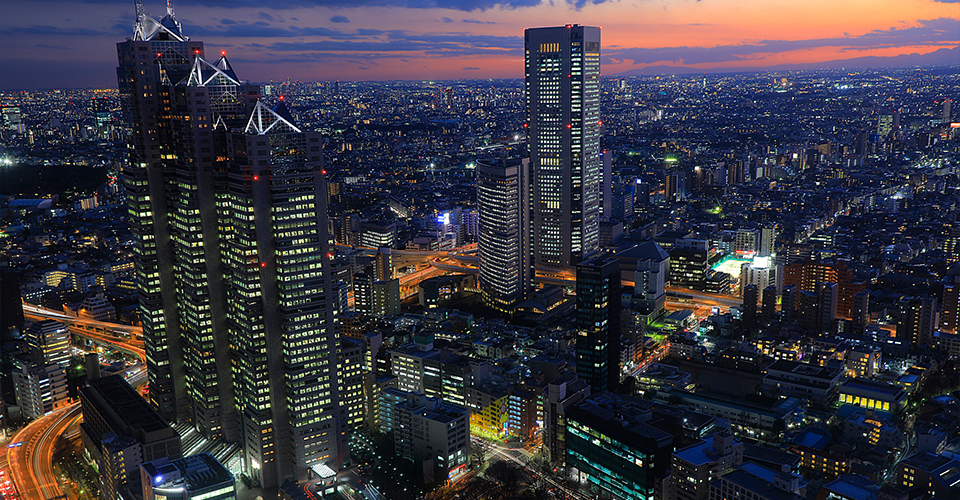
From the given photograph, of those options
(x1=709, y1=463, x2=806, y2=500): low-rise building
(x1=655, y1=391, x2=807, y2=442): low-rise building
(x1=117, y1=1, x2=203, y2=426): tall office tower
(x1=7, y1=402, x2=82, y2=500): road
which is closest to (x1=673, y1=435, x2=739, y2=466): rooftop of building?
(x1=709, y1=463, x2=806, y2=500): low-rise building

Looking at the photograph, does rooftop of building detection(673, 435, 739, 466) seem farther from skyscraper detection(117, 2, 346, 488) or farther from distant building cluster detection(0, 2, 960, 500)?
skyscraper detection(117, 2, 346, 488)

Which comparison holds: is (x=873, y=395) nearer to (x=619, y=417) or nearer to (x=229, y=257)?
(x=619, y=417)

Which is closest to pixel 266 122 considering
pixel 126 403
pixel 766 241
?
pixel 126 403

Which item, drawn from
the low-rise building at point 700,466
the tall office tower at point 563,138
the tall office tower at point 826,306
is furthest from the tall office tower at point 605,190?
the low-rise building at point 700,466

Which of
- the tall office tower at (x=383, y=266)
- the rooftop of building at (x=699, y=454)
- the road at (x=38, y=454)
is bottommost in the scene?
the road at (x=38, y=454)

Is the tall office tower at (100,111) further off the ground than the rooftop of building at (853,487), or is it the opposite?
the tall office tower at (100,111)

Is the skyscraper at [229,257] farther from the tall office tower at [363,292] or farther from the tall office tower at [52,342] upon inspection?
the tall office tower at [363,292]
